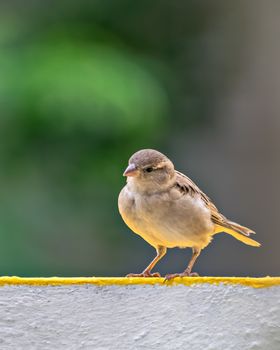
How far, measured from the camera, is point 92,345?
294 cm

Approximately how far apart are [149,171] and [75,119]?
7.27 ft

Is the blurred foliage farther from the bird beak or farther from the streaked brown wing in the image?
the bird beak

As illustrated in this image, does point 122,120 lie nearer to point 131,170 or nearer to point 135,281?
point 131,170

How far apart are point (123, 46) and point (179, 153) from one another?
1.13 metres

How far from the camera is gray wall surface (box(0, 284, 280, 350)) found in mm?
2902

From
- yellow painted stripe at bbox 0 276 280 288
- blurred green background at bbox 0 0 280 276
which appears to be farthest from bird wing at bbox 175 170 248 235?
blurred green background at bbox 0 0 280 276

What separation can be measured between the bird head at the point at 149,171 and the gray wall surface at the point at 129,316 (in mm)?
1035

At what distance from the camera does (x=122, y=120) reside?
6.27 m

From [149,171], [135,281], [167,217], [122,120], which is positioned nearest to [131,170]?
[149,171]

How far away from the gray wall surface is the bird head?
103 cm

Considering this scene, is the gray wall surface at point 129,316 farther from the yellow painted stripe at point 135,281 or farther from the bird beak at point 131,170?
the bird beak at point 131,170

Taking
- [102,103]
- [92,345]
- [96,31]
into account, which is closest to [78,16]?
[96,31]

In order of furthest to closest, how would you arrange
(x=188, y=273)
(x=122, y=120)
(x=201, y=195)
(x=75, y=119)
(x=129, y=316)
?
(x=122, y=120) → (x=75, y=119) → (x=201, y=195) → (x=188, y=273) → (x=129, y=316)

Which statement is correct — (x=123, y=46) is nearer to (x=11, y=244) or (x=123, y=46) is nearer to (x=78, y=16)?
(x=78, y=16)
